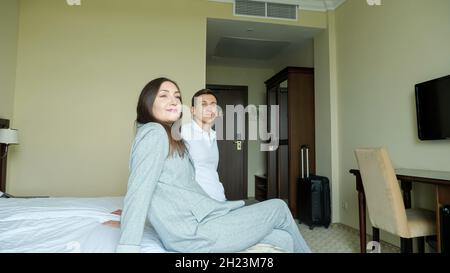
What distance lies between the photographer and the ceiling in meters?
3.57

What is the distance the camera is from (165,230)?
0.92 metres

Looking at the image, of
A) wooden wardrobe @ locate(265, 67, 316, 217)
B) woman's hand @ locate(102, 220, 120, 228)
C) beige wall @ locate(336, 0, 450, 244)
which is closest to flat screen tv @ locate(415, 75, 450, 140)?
beige wall @ locate(336, 0, 450, 244)

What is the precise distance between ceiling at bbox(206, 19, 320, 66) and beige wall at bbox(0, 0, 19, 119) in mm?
2025

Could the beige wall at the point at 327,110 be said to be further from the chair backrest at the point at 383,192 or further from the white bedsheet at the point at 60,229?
the white bedsheet at the point at 60,229

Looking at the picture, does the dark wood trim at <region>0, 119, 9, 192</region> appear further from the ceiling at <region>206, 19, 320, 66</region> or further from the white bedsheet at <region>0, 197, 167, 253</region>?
the ceiling at <region>206, 19, 320, 66</region>

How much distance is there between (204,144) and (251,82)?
162 inches

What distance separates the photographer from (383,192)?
6.29 feet

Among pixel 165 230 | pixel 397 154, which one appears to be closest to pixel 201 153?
pixel 165 230

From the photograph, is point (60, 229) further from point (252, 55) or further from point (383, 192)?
point (252, 55)

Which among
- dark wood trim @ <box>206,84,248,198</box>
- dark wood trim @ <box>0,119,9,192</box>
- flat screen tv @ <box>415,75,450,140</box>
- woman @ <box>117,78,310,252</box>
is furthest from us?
dark wood trim @ <box>206,84,248,198</box>

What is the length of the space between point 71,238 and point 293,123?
308cm

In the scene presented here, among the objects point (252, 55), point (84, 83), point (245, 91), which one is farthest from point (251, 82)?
point (84, 83)

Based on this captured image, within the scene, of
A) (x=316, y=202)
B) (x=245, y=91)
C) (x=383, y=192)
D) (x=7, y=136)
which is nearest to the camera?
(x=383, y=192)

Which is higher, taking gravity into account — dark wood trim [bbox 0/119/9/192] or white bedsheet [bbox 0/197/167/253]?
dark wood trim [bbox 0/119/9/192]
